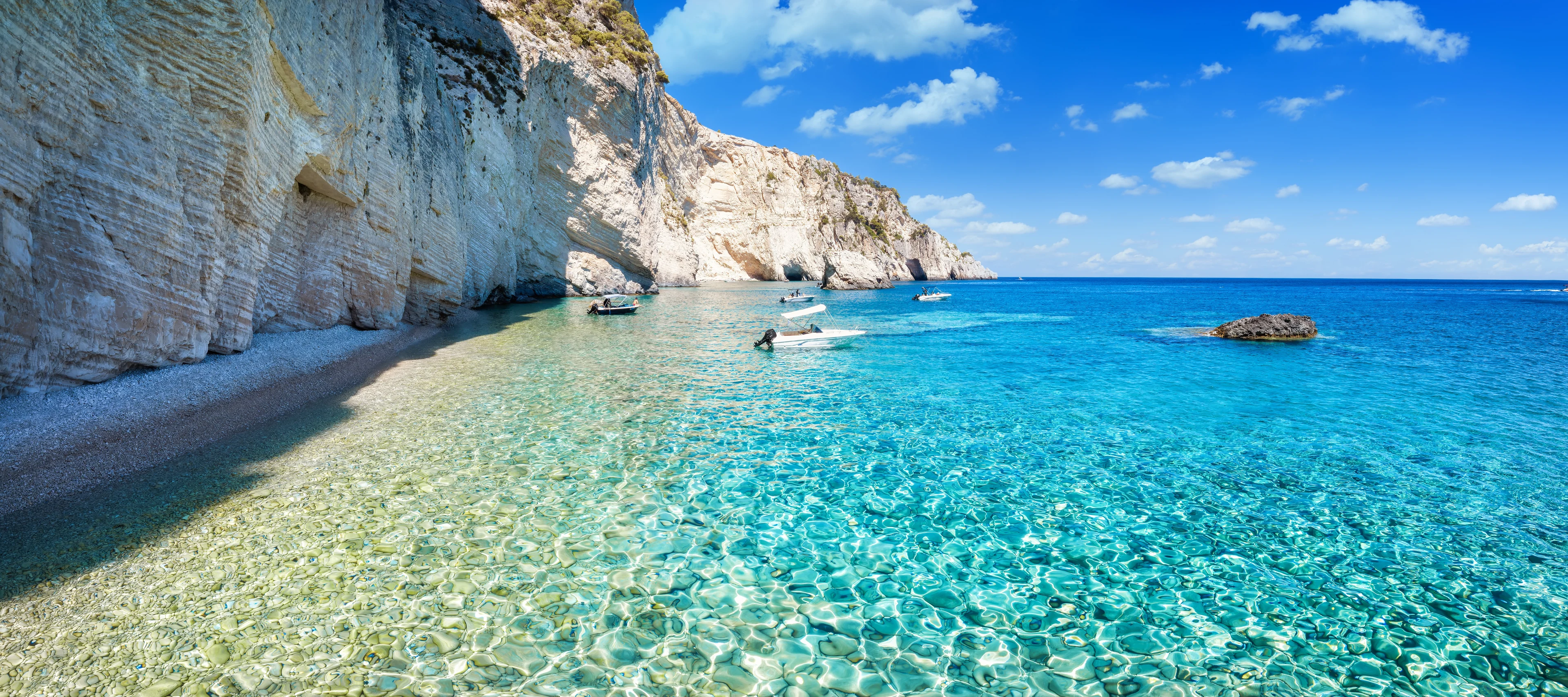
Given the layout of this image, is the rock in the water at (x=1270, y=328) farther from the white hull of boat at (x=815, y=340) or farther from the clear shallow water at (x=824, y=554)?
the white hull of boat at (x=815, y=340)

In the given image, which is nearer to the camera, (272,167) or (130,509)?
(130,509)

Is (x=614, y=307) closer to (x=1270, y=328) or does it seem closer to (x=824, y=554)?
(x=824, y=554)

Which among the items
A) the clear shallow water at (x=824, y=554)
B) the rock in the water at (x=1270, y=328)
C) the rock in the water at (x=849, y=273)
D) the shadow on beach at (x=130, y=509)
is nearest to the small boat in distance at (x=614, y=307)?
the clear shallow water at (x=824, y=554)

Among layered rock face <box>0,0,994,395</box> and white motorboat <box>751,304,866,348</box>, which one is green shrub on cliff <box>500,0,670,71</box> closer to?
layered rock face <box>0,0,994,395</box>

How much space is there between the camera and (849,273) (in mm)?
78812

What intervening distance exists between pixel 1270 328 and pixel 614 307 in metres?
27.6

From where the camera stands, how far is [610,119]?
42.9 m

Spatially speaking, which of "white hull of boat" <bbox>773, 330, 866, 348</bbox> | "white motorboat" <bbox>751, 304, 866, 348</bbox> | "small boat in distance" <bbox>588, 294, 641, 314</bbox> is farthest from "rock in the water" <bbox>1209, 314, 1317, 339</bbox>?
"small boat in distance" <bbox>588, 294, 641, 314</bbox>

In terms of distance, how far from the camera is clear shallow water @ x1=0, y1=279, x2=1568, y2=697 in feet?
14.6

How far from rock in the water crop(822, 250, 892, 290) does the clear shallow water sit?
202ft

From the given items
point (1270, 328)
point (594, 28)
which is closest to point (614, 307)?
point (594, 28)

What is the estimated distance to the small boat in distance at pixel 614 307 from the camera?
30.6 m

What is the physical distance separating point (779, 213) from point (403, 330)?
70.4 metres

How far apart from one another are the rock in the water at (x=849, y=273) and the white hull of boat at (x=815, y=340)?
159ft
